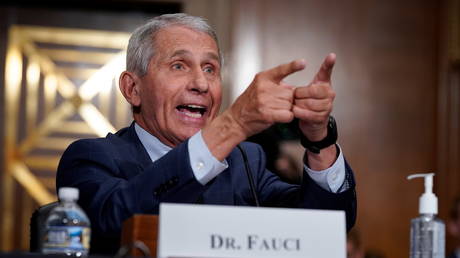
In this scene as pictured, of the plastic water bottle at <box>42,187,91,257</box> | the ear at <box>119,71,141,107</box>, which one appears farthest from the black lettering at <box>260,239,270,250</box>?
the ear at <box>119,71,141,107</box>

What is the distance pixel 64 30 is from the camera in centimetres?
562

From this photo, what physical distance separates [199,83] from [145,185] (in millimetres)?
526

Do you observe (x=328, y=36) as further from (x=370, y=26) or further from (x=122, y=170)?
(x=122, y=170)

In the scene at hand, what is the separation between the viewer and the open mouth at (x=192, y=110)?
7.74 ft

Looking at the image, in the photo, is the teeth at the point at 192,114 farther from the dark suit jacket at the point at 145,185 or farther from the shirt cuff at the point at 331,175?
the shirt cuff at the point at 331,175

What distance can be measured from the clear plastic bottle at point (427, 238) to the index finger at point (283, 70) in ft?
1.56

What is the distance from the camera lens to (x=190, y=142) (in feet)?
6.09

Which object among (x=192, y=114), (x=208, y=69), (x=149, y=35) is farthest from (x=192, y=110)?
(x=149, y=35)

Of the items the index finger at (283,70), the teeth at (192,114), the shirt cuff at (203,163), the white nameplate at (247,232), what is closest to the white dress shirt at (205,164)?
the shirt cuff at (203,163)

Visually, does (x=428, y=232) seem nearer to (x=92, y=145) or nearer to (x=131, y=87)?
(x=92, y=145)

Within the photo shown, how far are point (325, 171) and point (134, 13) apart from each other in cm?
382

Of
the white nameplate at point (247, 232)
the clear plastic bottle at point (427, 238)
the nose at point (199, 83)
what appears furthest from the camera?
the nose at point (199, 83)

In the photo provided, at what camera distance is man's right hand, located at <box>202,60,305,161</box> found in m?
1.79

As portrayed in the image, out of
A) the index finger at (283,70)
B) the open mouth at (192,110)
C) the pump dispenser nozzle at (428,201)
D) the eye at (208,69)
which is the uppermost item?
the eye at (208,69)
